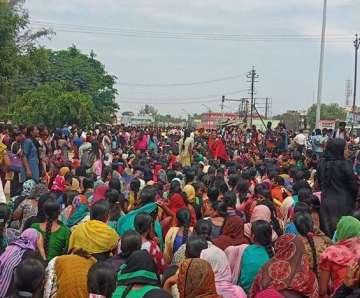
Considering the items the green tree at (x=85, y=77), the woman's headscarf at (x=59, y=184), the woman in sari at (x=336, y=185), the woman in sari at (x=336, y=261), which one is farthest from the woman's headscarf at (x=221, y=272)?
the green tree at (x=85, y=77)

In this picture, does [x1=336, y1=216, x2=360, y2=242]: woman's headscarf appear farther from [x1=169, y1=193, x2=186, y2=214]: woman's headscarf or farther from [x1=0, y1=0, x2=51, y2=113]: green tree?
[x1=0, y1=0, x2=51, y2=113]: green tree

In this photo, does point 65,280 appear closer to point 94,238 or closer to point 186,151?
point 94,238

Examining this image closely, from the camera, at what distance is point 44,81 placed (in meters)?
52.9

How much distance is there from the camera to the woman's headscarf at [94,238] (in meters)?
4.93

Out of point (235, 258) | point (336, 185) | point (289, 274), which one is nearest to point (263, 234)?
point (235, 258)

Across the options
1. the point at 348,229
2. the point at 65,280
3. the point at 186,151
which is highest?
the point at 348,229

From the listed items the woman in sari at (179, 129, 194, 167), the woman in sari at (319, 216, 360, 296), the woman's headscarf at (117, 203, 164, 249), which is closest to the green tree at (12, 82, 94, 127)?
the woman in sari at (179, 129, 194, 167)

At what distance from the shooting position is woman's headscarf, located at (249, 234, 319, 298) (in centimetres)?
412

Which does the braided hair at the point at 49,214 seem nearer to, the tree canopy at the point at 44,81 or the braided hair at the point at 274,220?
the braided hair at the point at 274,220

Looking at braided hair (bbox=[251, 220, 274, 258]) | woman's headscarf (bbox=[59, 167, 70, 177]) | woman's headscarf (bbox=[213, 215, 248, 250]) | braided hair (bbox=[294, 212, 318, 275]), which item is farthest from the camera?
woman's headscarf (bbox=[59, 167, 70, 177])

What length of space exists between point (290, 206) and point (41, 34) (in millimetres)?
35359

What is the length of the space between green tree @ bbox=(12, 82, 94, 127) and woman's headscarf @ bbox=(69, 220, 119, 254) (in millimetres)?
30829

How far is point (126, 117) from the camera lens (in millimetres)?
99938

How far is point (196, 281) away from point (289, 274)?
27.7 inches
